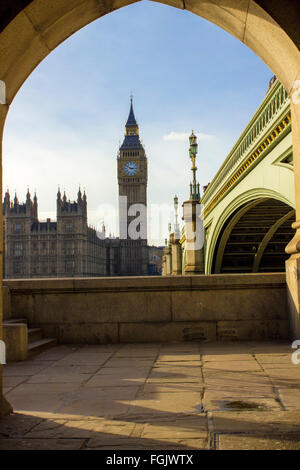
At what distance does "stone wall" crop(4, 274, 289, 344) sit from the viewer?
22.9 feet

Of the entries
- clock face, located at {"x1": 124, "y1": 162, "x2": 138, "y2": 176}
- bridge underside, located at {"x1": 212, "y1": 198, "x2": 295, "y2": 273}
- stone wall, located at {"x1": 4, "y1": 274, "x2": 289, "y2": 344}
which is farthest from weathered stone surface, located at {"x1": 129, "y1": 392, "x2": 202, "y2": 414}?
clock face, located at {"x1": 124, "y1": 162, "x2": 138, "y2": 176}

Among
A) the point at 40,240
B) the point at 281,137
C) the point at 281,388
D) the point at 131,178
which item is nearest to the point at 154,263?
the point at 131,178

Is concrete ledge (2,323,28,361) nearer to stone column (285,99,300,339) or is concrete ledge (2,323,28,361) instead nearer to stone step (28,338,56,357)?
stone step (28,338,56,357)

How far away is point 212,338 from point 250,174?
1156cm

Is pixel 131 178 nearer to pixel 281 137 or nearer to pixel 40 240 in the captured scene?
pixel 40 240

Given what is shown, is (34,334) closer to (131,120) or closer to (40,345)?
(40,345)

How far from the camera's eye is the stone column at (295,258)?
177 inches

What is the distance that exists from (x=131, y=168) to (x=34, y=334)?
422ft

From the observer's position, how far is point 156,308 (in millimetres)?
7180

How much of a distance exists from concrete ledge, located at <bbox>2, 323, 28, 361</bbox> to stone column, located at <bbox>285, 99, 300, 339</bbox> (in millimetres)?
3452

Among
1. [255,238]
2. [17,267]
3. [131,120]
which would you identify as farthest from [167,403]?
[131,120]

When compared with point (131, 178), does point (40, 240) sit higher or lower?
lower

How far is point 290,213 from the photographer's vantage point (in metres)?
24.5

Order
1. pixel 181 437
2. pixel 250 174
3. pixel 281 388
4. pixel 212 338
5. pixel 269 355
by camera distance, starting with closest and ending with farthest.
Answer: pixel 181 437 → pixel 281 388 → pixel 269 355 → pixel 212 338 → pixel 250 174
